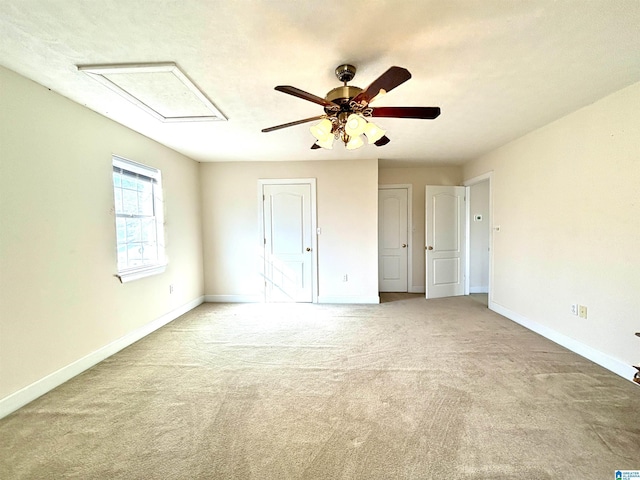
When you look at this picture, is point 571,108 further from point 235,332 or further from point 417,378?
point 235,332

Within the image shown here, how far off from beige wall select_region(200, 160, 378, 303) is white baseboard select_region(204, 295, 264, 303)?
17 millimetres

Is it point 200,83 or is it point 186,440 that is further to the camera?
point 200,83

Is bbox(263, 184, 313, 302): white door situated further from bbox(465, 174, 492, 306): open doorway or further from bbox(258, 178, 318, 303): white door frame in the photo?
bbox(465, 174, 492, 306): open doorway

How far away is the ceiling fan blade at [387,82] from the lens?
1.36 m

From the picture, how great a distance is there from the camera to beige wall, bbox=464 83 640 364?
2207 mm

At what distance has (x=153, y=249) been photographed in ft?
11.7

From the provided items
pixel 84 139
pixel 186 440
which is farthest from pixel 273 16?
pixel 186 440

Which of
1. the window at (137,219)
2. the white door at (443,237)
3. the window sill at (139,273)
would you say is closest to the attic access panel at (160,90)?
the window at (137,219)

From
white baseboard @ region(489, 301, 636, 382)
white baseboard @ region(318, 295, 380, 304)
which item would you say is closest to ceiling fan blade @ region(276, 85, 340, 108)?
white baseboard @ region(489, 301, 636, 382)

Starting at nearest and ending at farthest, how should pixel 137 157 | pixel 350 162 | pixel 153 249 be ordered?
1. pixel 137 157
2. pixel 153 249
3. pixel 350 162

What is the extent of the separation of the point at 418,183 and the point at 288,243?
2704 millimetres

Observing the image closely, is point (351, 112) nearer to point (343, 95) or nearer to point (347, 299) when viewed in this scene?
point (343, 95)

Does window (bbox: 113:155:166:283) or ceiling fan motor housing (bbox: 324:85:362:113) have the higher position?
ceiling fan motor housing (bbox: 324:85:362:113)

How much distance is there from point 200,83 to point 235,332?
2.67 metres
